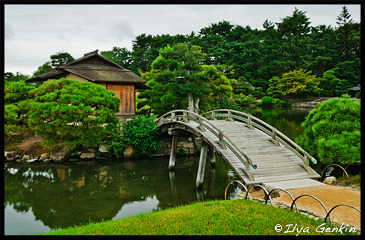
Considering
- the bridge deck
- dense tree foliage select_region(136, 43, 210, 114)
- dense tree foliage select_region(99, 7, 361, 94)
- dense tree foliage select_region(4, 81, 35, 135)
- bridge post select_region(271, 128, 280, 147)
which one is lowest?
the bridge deck

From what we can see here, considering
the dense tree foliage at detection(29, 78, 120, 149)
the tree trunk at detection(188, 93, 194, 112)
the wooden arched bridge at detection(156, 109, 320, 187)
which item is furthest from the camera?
the tree trunk at detection(188, 93, 194, 112)

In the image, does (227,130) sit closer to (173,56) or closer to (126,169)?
(126,169)

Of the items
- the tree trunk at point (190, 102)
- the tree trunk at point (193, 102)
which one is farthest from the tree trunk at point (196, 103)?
the tree trunk at point (190, 102)

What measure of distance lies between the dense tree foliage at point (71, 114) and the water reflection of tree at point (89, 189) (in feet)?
5.12

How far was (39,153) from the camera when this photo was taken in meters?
17.0

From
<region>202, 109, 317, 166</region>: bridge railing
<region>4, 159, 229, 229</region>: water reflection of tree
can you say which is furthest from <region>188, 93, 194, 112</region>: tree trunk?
<region>4, 159, 229, 229</region>: water reflection of tree

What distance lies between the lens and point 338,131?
11219mm

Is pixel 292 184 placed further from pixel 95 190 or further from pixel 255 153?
pixel 95 190

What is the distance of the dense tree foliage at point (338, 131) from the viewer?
1073 cm

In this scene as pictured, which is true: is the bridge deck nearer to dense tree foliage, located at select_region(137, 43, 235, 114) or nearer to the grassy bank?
the grassy bank

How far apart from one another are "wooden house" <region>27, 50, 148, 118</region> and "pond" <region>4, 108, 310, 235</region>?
19.8ft

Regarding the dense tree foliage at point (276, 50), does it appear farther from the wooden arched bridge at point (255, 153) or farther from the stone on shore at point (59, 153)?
the wooden arched bridge at point (255, 153)

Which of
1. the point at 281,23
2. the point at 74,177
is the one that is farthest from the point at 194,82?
the point at 281,23

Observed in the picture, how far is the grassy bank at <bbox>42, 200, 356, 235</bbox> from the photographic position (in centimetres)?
528
